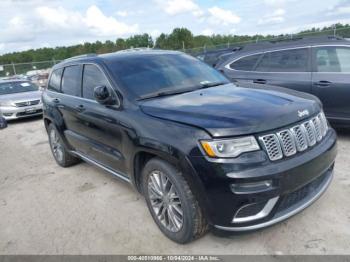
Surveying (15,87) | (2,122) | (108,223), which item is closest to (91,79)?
(108,223)

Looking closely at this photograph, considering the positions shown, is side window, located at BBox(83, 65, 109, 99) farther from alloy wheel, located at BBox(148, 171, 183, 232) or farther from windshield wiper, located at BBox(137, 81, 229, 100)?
alloy wheel, located at BBox(148, 171, 183, 232)

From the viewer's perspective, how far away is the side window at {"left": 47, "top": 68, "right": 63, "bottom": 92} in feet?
17.1

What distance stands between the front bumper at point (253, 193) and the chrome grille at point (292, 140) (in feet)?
0.19

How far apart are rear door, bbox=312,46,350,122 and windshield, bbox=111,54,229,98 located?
6.77ft

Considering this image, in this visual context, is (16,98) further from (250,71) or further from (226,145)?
(226,145)

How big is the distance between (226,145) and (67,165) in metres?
3.77

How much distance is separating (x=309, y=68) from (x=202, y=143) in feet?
12.4

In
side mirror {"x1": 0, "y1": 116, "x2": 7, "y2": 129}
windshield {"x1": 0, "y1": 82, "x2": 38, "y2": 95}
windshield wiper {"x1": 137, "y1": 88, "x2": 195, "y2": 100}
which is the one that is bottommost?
side mirror {"x1": 0, "y1": 116, "x2": 7, "y2": 129}

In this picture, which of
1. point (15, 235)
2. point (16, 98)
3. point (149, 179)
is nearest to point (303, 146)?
point (149, 179)

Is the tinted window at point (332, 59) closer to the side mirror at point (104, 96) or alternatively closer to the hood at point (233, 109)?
the hood at point (233, 109)

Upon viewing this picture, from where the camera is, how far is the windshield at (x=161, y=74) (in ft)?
11.8

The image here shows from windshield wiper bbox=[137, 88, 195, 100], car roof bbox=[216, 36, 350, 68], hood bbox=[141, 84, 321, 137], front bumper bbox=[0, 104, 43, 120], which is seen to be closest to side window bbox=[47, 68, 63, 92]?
windshield wiper bbox=[137, 88, 195, 100]

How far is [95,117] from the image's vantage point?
3.86 meters

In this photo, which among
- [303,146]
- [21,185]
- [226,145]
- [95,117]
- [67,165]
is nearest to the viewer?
[226,145]
